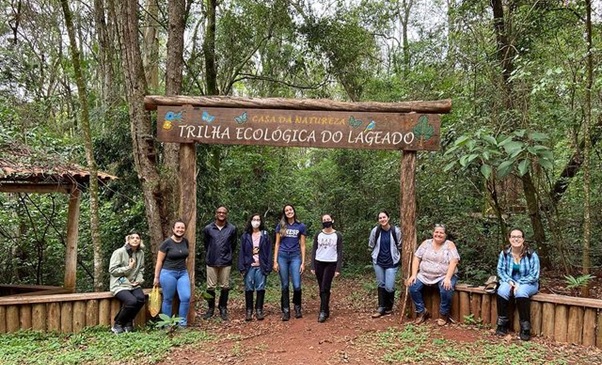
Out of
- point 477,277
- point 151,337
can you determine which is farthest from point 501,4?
point 151,337

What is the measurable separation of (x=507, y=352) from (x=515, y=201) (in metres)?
5.51

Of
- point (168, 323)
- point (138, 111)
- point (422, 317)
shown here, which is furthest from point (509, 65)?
point (168, 323)

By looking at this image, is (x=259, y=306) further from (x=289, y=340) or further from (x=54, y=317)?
(x=54, y=317)

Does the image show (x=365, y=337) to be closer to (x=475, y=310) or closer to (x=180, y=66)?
(x=475, y=310)

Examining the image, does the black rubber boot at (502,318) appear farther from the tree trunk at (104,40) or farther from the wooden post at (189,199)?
the tree trunk at (104,40)

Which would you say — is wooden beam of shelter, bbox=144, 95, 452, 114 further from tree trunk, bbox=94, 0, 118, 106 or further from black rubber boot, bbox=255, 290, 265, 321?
tree trunk, bbox=94, 0, 118, 106

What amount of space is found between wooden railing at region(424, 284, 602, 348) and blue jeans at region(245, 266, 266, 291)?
2.66 m

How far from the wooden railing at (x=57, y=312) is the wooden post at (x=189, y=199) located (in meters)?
0.99

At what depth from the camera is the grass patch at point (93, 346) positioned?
4.52 meters

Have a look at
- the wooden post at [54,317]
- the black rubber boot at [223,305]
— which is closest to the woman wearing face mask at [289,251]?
the black rubber boot at [223,305]

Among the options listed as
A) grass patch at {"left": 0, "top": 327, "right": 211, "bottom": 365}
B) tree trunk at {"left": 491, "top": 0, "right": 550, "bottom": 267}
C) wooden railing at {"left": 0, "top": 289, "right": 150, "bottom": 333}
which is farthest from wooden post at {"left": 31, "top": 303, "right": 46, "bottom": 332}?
tree trunk at {"left": 491, "top": 0, "right": 550, "bottom": 267}

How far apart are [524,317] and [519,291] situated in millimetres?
299

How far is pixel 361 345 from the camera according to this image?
16.1ft

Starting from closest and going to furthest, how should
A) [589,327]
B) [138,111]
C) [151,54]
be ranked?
[589,327] → [138,111] → [151,54]
